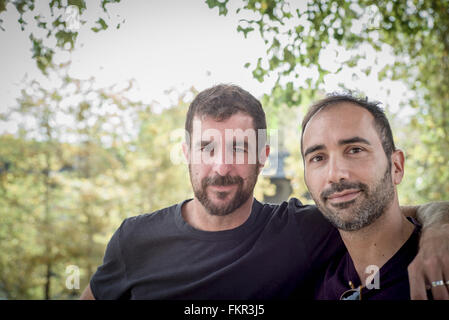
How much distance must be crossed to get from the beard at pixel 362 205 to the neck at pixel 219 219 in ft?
1.45

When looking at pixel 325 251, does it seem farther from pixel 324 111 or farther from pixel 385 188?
pixel 324 111

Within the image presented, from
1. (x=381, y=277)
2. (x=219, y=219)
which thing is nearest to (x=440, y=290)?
(x=381, y=277)

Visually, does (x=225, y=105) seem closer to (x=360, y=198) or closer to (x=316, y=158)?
(x=316, y=158)

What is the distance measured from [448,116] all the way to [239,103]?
8.11ft

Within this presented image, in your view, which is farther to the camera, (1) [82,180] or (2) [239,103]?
(1) [82,180]

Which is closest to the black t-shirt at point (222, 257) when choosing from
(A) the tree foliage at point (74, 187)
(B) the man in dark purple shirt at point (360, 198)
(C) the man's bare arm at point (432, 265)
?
(B) the man in dark purple shirt at point (360, 198)

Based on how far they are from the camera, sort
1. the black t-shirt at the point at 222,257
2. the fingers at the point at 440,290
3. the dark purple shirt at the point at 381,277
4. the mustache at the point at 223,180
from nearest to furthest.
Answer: the fingers at the point at 440,290, the dark purple shirt at the point at 381,277, the black t-shirt at the point at 222,257, the mustache at the point at 223,180

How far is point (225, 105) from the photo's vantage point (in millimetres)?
1769

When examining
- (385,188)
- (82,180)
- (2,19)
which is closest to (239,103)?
(385,188)

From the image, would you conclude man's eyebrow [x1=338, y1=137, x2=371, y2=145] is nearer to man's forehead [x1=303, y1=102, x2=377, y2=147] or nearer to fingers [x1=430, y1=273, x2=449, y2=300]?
man's forehead [x1=303, y1=102, x2=377, y2=147]

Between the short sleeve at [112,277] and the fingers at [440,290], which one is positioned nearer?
the fingers at [440,290]

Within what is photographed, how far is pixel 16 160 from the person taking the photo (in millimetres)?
3482

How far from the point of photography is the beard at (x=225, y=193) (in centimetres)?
169

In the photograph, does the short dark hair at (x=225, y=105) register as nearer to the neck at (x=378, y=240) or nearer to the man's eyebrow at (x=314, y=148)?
the man's eyebrow at (x=314, y=148)
